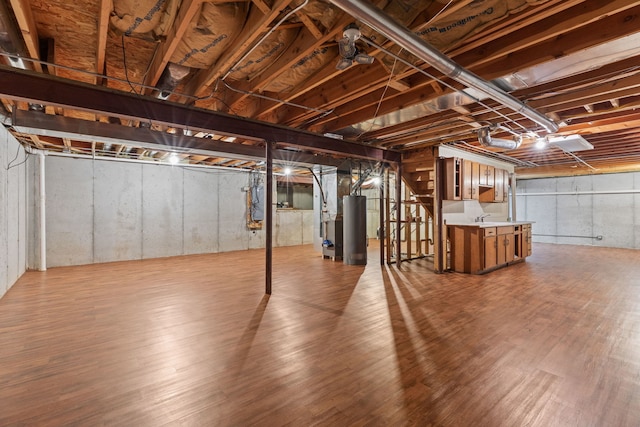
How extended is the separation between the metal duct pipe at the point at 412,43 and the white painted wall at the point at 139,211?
699 cm

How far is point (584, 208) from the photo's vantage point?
31.2 ft

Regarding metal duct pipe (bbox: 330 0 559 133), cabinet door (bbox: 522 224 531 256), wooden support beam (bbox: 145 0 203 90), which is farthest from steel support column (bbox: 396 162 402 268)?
wooden support beam (bbox: 145 0 203 90)

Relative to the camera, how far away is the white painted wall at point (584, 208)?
879 centimetres

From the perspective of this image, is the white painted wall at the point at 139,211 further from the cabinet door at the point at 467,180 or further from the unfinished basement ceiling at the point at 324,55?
the cabinet door at the point at 467,180

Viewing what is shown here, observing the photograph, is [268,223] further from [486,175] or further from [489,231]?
[486,175]

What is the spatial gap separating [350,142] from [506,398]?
4.07 meters

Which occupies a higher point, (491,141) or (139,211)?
(491,141)

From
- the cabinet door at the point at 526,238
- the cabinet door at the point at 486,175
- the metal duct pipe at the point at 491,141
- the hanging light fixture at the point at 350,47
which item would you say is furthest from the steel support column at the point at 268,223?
the cabinet door at the point at 526,238

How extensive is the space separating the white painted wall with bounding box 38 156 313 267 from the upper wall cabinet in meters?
5.59

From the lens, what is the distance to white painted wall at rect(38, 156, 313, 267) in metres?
6.30

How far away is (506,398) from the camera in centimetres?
184

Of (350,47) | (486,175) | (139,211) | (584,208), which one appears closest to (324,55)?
(350,47)

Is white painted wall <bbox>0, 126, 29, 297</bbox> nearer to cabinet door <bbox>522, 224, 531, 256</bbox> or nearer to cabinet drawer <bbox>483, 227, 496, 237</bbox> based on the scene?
cabinet drawer <bbox>483, 227, 496, 237</bbox>

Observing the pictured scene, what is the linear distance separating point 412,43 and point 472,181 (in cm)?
470
